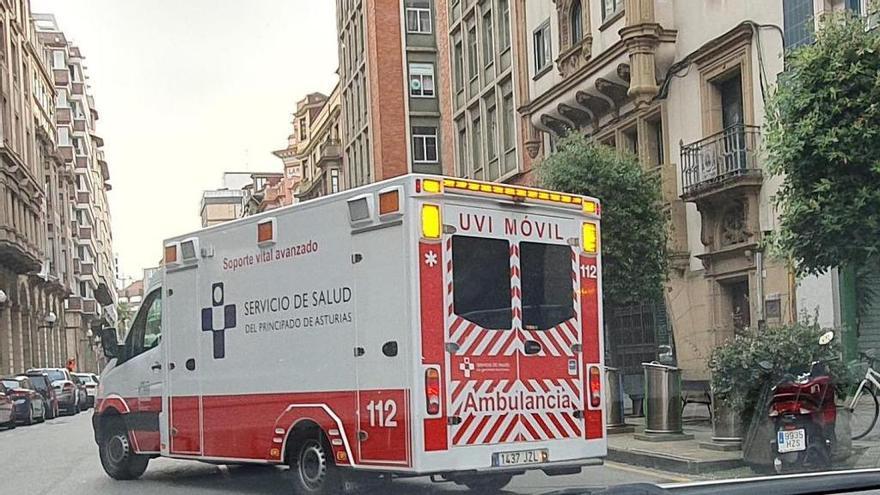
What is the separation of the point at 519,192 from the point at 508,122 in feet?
63.4

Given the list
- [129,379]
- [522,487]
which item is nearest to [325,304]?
[522,487]

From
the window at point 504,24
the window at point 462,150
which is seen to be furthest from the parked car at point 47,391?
the window at point 504,24

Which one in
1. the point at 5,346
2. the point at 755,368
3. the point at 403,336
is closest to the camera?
the point at 403,336

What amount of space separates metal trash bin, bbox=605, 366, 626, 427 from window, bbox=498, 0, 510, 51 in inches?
602

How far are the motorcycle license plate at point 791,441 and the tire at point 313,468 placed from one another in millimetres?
3773

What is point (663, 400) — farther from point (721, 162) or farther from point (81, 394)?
point (81, 394)

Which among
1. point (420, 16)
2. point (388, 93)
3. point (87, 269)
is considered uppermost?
point (420, 16)

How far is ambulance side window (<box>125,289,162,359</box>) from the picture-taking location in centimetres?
1014

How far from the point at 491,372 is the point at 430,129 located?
9709 millimetres

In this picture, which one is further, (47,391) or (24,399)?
(47,391)

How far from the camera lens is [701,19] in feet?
63.1

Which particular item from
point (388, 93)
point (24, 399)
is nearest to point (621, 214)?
point (388, 93)

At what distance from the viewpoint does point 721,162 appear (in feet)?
59.7

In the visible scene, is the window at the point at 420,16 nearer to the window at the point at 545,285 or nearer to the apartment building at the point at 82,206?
the apartment building at the point at 82,206
